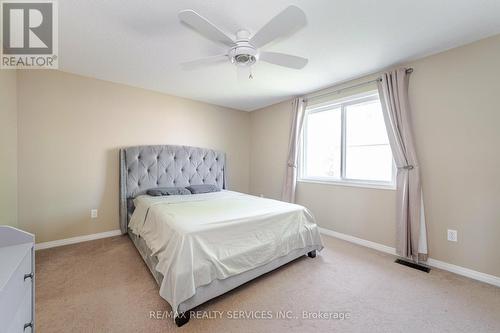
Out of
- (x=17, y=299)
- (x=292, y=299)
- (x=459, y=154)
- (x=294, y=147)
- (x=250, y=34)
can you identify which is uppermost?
(x=250, y=34)

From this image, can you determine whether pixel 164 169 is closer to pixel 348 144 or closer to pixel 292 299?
pixel 292 299

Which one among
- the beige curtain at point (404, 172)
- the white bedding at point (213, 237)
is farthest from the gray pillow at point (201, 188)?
the beige curtain at point (404, 172)

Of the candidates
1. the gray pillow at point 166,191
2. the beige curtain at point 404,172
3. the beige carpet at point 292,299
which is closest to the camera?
the beige carpet at point 292,299

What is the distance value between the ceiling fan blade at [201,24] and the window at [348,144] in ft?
7.60

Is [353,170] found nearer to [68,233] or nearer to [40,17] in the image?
[40,17]

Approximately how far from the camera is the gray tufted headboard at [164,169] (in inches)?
125

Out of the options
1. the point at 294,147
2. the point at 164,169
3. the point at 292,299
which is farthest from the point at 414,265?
the point at 164,169

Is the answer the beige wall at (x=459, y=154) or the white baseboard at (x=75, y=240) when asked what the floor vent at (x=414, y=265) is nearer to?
the beige wall at (x=459, y=154)

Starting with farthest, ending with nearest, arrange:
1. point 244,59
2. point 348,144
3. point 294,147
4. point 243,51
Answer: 1. point 294,147
2. point 348,144
3. point 244,59
4. point 243,51

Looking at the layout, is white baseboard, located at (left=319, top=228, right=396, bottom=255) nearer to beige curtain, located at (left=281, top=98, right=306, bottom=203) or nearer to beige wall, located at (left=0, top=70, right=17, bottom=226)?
beige curtain, located at (left=281, top=98, right=306, bottom=203)

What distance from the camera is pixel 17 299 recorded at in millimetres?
1000

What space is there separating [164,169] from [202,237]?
2196 mm

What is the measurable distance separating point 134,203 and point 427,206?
392cm

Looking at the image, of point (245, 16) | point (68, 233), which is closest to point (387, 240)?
point (245, 16)
